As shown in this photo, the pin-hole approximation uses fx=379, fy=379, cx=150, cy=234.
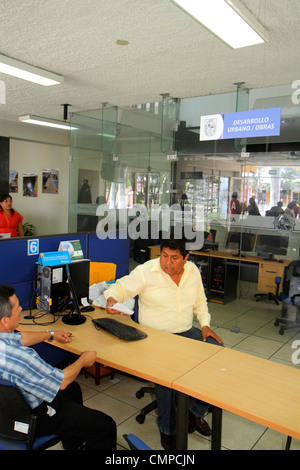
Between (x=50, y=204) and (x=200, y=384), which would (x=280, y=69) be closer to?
(x=200, y=384)

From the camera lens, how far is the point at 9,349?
71.7 inches

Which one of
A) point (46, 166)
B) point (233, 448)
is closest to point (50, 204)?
point (46, 166)

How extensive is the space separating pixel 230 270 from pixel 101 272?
10.5 feet

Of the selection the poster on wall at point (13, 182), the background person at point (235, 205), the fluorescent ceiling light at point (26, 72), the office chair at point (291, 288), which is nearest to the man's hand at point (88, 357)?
the fluorescent ceiling light at point (26, 72)

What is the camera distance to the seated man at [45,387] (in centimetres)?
182

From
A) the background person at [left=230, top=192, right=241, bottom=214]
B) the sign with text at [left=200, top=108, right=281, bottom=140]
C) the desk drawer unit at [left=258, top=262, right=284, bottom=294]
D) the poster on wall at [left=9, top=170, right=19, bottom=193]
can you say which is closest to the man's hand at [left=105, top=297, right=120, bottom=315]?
the sign with text at [left=200, top=108, right=281, bottom=140]

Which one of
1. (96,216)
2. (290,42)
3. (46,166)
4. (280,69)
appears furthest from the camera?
(46,166)

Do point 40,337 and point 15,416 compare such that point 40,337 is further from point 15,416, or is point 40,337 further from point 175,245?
point 175,245

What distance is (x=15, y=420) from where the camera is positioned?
1804 mm

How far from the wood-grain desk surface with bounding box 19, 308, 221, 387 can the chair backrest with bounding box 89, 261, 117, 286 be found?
821 mm

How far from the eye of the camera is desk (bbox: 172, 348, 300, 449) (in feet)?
5.35

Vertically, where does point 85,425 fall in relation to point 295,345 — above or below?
above

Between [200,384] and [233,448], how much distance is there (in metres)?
1.10

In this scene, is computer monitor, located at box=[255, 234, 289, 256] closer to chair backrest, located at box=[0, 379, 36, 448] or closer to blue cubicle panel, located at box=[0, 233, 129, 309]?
blue cubicle panel, located at box=[0, 233, 129, 309]
